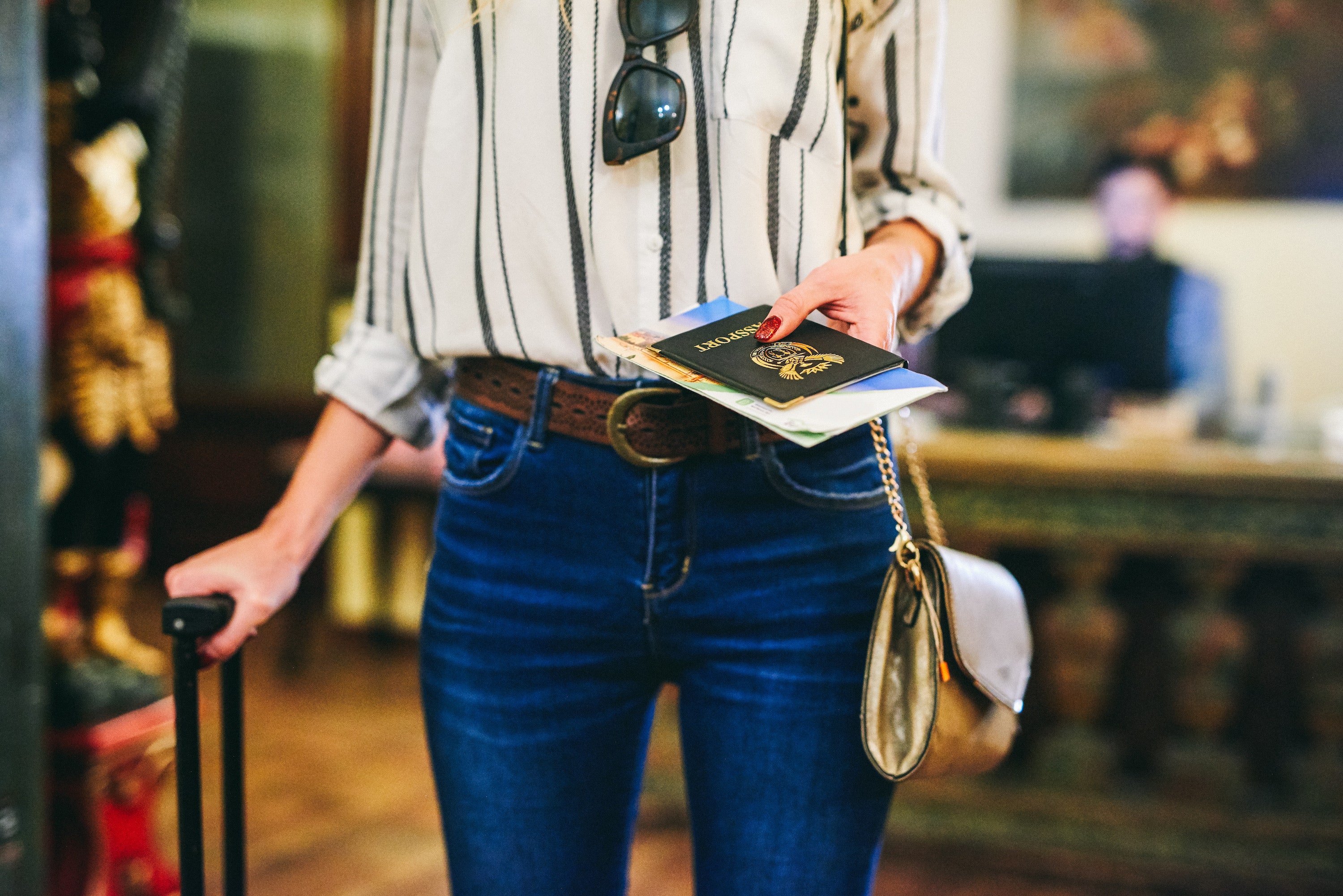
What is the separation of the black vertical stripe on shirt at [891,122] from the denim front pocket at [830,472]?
7.3 inches

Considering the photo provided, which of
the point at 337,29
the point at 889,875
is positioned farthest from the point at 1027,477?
the point at 337,29

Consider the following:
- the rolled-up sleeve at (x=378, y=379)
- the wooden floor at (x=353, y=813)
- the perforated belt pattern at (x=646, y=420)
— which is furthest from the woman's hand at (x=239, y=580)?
the wooden floor at (x=353, y=813)

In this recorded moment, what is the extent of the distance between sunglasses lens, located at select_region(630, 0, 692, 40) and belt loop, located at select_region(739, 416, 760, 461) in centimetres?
25

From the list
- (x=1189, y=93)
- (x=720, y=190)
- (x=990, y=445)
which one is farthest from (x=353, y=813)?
(x=1189, y=93)

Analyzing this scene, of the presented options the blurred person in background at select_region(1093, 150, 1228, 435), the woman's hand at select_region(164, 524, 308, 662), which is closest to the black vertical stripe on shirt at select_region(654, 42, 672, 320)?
the woman's hand at select_region(164, 524, 308, 662)

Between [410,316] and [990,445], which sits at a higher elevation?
[410,316]

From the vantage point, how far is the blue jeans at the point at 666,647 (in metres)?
0.68

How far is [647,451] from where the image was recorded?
0.67m

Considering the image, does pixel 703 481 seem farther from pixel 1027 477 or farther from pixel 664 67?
pixel 1027 477

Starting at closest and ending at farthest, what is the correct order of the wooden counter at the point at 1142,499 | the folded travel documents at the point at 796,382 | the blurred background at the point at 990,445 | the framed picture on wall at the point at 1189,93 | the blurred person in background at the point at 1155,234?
the folded travel documents at the point at 796,382 < the blurred background at the point at 990,445 < the wooden counter at the point at 1142,499 < the blurred person in background at the point at 1155,234 < the framed picture on wall at the point at 1189,93

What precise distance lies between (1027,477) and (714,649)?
1.77 meters

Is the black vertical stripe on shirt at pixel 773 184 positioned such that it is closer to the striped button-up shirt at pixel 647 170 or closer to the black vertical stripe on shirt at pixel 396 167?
the striped button-up shirt at pixel 647 170

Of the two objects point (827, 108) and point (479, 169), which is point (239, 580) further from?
point (827, 108)

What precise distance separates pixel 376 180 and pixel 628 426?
31cm
